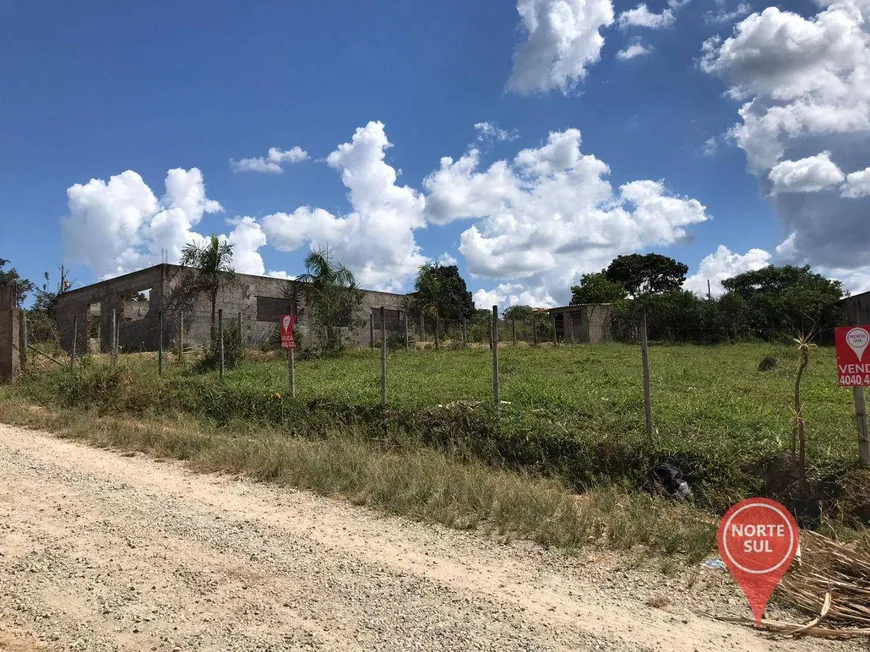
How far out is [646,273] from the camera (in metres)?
55.5

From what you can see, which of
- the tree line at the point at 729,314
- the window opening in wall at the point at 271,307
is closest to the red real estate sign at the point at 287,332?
the window opening in wall at the point at 271,307

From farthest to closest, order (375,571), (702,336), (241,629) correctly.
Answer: (702,336) → (375,571) → (241,629)

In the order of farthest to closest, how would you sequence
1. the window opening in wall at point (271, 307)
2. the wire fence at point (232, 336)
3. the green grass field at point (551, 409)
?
the window opening in wall at point (271, 307) < the wire fence at point (232, 336) < the green grass field at point (551, 409)

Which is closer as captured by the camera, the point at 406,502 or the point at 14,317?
the point at 406,502

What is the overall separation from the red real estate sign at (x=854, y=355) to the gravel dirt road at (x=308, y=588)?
2165 millimetres

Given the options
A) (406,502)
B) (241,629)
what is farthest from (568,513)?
(241,629)

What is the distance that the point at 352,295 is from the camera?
24047mm

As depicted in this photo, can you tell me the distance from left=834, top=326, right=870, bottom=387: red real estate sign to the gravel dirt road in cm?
217

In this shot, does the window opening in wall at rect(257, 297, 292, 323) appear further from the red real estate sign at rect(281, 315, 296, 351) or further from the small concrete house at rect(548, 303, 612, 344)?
the red real estate sign at rect(281, 315, 296, 351)

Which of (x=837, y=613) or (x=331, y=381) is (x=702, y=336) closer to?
(x=331, y=381)

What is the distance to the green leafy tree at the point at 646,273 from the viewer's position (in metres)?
55.1

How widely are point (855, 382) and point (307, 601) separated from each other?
14.8 ft

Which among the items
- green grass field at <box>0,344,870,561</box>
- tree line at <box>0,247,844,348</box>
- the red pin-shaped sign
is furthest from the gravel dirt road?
tree line at <box>0,247,844,348</box>

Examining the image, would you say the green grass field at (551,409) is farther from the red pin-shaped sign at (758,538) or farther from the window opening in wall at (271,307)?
the window opening in wall at (271,307)
